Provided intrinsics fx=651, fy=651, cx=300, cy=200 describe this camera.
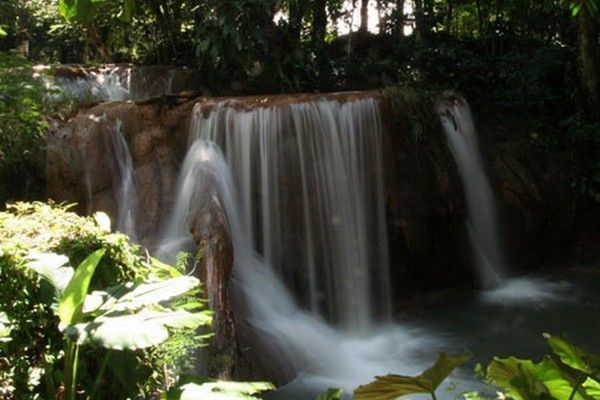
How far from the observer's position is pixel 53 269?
2.64 m

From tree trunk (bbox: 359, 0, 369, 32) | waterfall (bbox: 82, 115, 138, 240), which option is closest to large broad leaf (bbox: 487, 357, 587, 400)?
waterfall (bbox: 82, 115, 138, 240)

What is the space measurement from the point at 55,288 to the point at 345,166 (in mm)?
6283

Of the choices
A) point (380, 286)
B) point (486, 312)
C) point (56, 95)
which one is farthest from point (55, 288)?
point (56, 95)

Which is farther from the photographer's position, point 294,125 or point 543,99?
point 543,99

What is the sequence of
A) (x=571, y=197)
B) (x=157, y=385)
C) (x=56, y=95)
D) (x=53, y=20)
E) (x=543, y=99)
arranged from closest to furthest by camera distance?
(x=157, y=385) < (x=56, y=95) < (x=571, y=197) < (x=543, y=99) < (x=53, y=20)

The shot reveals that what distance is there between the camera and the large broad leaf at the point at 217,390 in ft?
8.08

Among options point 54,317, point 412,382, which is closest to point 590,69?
point 412,382

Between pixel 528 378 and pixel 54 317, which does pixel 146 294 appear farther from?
pixel 528 378

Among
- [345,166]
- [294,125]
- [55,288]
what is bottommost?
[55,288]

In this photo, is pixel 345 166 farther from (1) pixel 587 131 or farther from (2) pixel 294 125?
(1) pixel 587 131

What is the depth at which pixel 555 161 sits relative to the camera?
10.8m

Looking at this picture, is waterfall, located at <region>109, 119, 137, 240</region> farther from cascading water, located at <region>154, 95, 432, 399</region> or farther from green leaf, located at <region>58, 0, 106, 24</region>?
green leaf, located at <region>58, 0, 106, 24</region>

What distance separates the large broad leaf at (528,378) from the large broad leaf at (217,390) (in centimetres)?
96

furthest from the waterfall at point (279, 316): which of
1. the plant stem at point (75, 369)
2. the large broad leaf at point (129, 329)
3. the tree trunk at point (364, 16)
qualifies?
the tree trunk at point (364, 16)
